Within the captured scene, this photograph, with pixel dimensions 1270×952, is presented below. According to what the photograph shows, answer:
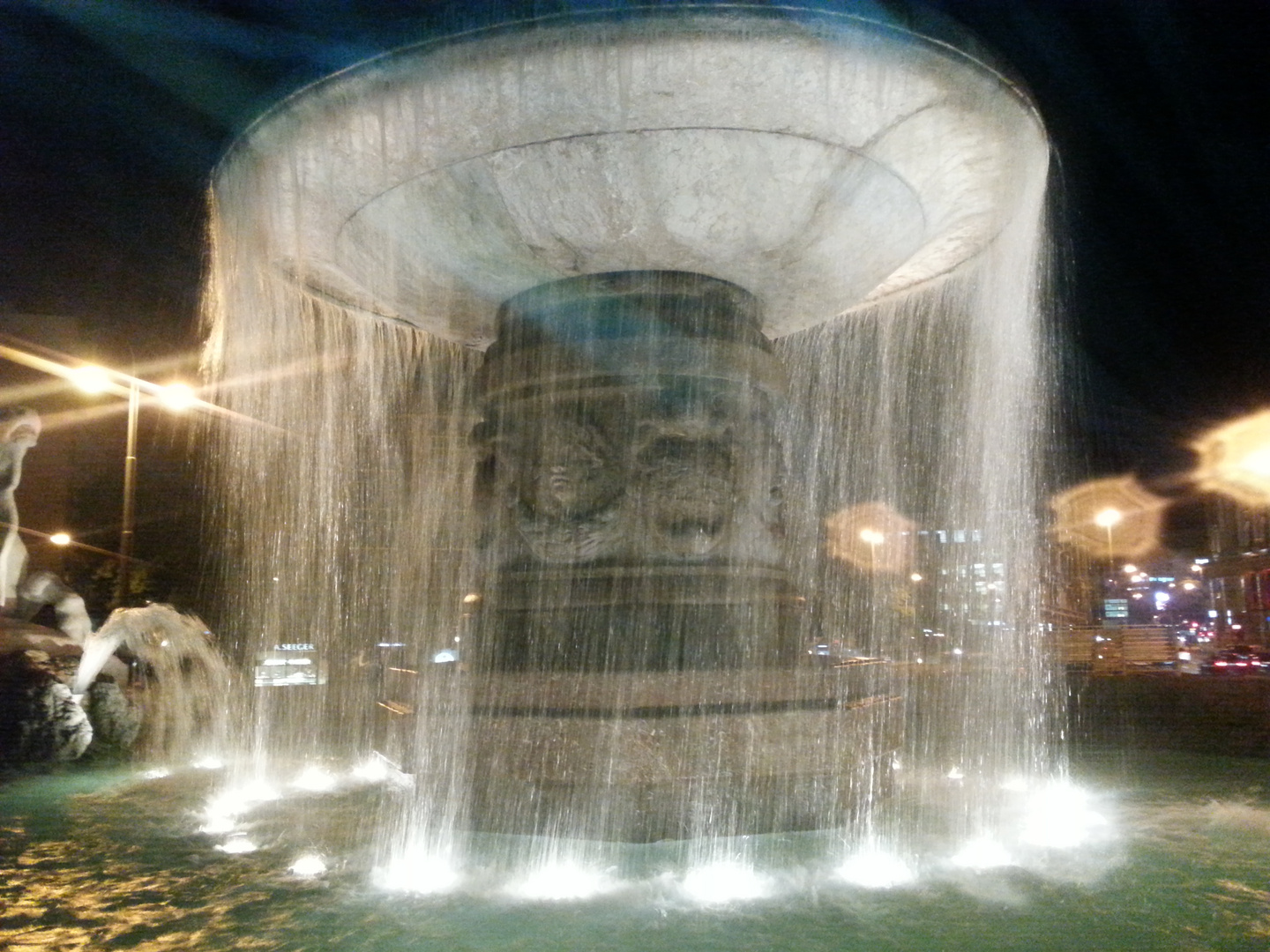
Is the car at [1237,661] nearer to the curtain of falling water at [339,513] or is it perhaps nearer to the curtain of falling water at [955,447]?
the curtain of falling water at [955,447]

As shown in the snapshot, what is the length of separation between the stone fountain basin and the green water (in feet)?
12.7

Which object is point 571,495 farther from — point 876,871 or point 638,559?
point 876,871

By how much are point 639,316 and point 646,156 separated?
1482 millimetres

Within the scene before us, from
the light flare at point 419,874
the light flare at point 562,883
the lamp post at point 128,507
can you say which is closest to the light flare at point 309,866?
the light flare at point 419,874

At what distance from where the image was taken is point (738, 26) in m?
5.00

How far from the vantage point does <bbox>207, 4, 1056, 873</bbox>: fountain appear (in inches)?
214

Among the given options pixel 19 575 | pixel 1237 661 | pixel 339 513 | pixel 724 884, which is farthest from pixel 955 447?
pixel 724 884

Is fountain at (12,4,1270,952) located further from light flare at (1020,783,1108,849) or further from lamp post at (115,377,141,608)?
lamp post at (115,377,141,608)

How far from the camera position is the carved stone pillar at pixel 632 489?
6754 mm

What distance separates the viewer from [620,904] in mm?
4660

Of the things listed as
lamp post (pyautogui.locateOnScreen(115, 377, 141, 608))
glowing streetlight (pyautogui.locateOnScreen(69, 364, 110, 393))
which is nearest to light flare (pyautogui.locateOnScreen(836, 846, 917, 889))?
lamp post (pyautogui.locateOnScreen(115, 377, 141, 608))

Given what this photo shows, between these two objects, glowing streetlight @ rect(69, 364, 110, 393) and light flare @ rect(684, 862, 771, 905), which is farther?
glowing streetlight @ rect(69, 364, 110, 393)

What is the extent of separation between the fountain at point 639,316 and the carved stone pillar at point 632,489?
0.07ft

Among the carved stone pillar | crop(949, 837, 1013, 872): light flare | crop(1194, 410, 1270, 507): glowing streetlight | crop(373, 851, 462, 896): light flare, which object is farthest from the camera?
crop(1194, 410, 1270, 507): glowing streetlight
